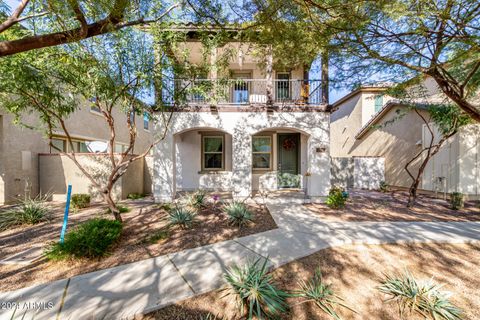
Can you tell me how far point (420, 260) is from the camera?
3354 millimetres

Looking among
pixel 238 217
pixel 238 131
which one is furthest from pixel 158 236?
pixel 238 131

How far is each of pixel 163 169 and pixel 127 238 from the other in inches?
139

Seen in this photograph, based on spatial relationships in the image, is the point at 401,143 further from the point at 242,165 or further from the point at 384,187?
the point at 242,165

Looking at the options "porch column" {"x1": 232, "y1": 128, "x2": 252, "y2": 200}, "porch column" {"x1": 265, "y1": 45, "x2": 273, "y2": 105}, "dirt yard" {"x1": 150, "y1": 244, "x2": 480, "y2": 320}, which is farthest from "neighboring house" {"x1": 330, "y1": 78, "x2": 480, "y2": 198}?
"dirt yard" {"x1": 150, "y1": 244, "x2": 480, "y2": 320}

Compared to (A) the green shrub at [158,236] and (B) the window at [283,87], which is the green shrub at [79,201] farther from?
(B) the window at [283,87]

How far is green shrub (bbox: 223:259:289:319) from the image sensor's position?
2.22m

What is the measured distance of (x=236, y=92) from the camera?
916 centimetres

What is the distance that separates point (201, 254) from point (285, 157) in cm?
650

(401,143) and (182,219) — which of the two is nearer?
(182,219)

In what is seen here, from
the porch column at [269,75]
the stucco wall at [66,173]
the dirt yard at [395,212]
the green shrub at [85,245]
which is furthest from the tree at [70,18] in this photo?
the dirt yard at [395,212]

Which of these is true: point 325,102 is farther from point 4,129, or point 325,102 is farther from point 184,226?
point 4,129

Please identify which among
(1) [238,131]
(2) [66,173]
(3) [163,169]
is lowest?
(2) [66,173]

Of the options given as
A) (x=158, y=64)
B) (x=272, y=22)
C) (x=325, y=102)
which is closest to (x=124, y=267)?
(x=158, y=64)

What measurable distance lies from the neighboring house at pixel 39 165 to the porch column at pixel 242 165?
3.42m
